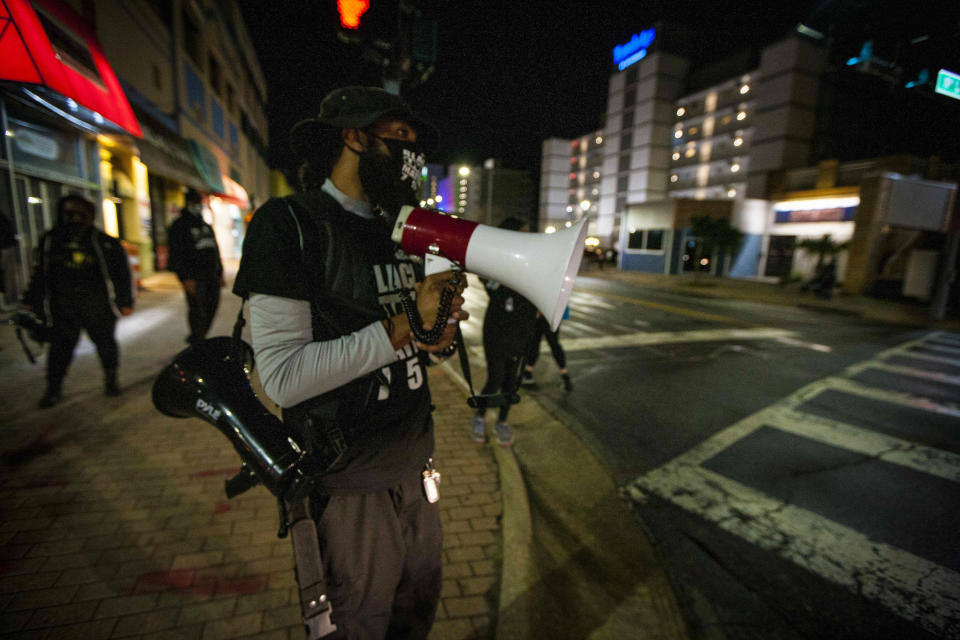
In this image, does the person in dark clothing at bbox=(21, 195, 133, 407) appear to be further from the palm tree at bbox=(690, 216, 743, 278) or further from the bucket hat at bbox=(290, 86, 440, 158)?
the palm tree at bbox=(690, 216, 743, 278)

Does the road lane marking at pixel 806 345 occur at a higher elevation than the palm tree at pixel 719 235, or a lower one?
lower

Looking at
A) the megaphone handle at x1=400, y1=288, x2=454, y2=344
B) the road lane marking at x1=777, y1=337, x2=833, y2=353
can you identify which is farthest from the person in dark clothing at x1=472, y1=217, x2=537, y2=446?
the road lane marking at x1=777, y1=337, x2=833, y2=353

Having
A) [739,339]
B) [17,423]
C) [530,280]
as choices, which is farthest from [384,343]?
[739,339]

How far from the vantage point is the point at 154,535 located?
2.47 meters

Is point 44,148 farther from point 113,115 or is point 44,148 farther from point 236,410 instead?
point 236,410

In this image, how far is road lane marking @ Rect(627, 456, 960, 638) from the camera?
2385mm

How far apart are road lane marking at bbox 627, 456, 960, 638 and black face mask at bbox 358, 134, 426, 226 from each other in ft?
9.57

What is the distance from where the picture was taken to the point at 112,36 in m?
8.97

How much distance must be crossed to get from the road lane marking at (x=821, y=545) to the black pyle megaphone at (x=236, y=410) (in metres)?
2.83

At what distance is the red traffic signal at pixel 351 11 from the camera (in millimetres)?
4277

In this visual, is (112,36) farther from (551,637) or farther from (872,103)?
(872,103)

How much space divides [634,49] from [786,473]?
5757 cm

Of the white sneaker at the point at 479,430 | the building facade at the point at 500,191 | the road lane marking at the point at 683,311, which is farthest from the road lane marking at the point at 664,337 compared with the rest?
the building facade at the point at 500,191

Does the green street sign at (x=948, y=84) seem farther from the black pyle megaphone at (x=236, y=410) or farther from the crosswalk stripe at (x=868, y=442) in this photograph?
the black pyle megaphone at (x=236, y=410)
